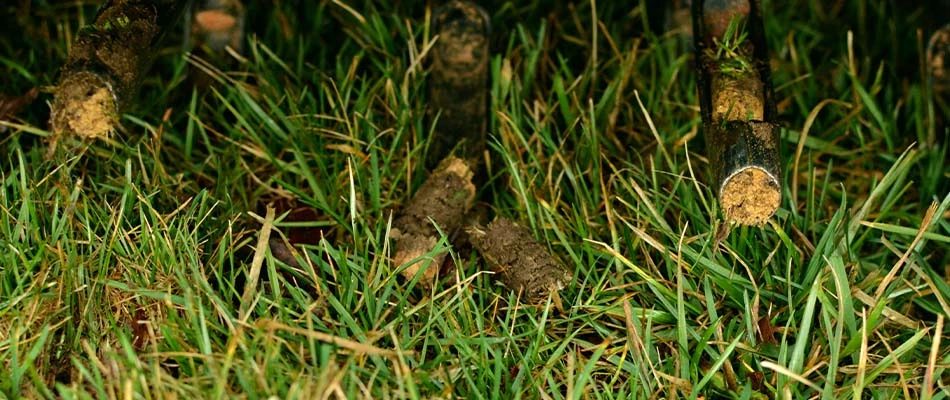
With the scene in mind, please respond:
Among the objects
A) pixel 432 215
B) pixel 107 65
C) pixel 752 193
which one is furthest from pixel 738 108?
pixel 107 65

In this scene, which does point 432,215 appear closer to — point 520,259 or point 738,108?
point 520,259

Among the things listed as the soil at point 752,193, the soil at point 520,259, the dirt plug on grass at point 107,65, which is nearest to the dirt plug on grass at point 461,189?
the soil at point 520,259

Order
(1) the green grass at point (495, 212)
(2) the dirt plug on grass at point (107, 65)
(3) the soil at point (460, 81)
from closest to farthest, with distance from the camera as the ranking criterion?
1. (1) the green grass at point (495, 212)
2. (2) the dirt plug on grass at point (107, 65)
3. (3) the soil at point (460, 81)

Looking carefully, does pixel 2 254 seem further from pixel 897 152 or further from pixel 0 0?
pixel 897 152

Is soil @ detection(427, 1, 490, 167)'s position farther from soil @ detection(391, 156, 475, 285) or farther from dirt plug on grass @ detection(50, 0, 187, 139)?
dirt plug on grass @ detection(50, 0, 187, 139)

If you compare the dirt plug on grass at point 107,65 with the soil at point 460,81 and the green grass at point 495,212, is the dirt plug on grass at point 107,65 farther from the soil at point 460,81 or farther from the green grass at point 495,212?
the soil at point 460,81

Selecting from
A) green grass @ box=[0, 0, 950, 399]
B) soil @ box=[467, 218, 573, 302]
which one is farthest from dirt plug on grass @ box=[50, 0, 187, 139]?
soil @ box=[467, 218, 573, 302]
